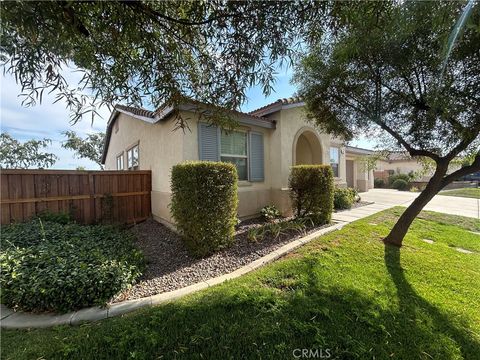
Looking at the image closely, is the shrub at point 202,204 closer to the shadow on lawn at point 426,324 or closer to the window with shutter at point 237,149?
the window with shutter at point 237,149

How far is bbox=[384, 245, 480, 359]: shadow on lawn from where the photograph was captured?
246cm

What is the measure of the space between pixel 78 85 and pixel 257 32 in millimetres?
2172

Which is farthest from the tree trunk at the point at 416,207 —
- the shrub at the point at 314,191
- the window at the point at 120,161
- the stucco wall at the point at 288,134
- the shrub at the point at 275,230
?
the window at the point at 120,161

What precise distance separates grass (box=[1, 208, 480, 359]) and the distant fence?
4868mm

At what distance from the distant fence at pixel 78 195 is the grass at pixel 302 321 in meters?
4.87

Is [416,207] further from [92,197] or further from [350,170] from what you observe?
[350,170]

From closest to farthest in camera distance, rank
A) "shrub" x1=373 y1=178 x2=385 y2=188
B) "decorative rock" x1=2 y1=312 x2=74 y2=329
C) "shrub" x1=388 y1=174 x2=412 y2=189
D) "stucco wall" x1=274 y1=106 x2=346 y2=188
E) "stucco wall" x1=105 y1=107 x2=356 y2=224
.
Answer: "decorative rock" x1=2 y1=312 x2=74 y2=329
"stucco wall" x1=105 y1=107 x2=356 y2=224
"stucco wall" x1=274 y1=106 x2=346 y2=188
"shrub" x1=388 y1=174 x2=412 y2=189
"shrub" x1=373 y1=178 x2=385 y2=188

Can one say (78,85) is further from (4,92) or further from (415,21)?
(415,21)

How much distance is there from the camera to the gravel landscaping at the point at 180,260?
3.70 metres

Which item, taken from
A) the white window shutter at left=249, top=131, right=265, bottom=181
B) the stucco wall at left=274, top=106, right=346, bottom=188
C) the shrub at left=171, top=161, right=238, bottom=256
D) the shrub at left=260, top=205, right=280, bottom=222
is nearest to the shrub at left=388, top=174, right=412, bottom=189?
the stucco wall at left=274, top=106, right=346, bottom=188

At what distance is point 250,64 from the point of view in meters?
2.96

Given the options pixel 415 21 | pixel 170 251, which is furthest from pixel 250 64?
pixel 170 251

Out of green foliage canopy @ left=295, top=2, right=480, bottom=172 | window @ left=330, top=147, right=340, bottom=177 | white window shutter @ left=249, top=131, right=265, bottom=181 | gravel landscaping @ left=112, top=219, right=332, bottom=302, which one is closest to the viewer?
green foliage canopy @ left=295, top=2, right=480, bottom=172

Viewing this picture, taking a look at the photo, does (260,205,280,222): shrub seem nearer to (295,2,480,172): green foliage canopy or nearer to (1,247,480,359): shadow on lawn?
(295,2,480,172): green foliage canopy
